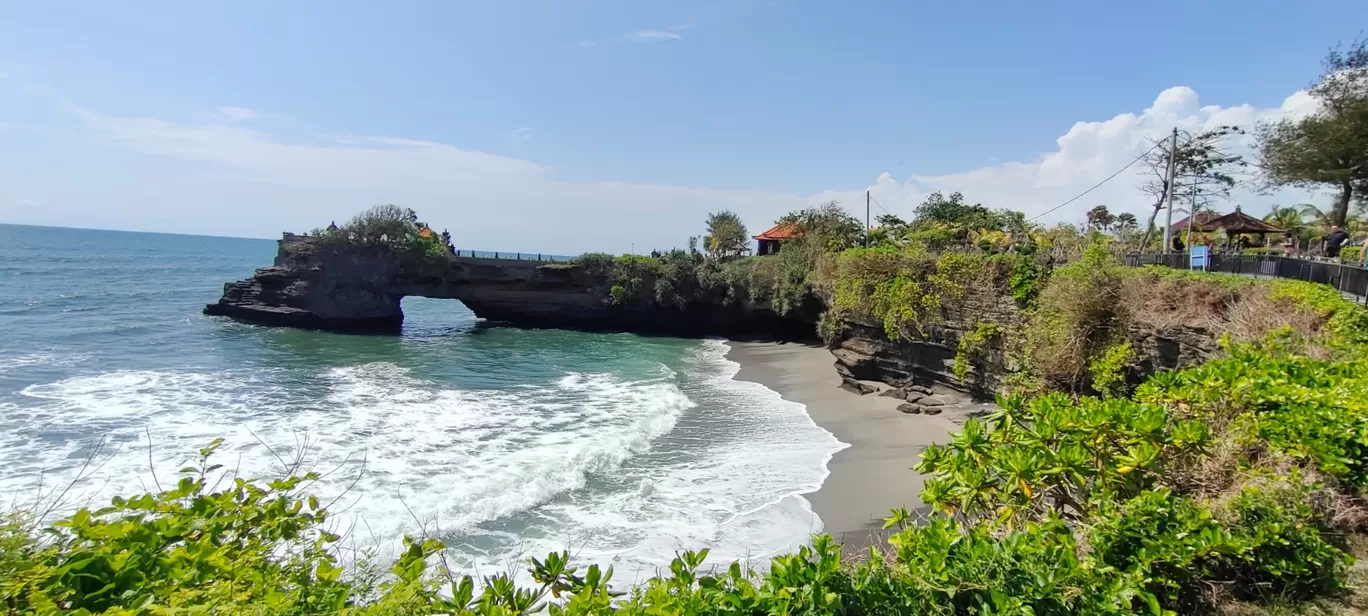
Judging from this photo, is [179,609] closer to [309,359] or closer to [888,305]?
[888,305]


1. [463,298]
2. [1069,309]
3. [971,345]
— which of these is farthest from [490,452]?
[463,298]

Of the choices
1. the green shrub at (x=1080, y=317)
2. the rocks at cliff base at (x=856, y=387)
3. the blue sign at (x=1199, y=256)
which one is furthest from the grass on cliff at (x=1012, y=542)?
the rocks at cliff base at (x=856, y=387)

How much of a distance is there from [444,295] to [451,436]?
25418 millimetres

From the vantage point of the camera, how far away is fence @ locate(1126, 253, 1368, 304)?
1105 cm

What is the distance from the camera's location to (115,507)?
2.88 meters

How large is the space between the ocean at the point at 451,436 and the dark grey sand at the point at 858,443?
1.64 feet

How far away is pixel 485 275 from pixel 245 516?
36.5 m

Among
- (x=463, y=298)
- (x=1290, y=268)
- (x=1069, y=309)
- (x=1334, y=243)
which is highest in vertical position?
(x=1334, y=243)

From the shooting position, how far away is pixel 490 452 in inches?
527

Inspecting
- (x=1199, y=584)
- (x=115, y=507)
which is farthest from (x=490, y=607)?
(x=1199, y=584)

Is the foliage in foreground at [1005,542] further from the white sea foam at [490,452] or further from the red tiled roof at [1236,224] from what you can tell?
the red tiled roof at [1236,224]

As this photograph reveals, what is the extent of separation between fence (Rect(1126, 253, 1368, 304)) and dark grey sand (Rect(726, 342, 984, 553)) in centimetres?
687

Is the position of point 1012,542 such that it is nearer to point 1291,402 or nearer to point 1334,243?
point 1291,402

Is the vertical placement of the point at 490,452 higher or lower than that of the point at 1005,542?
lower
